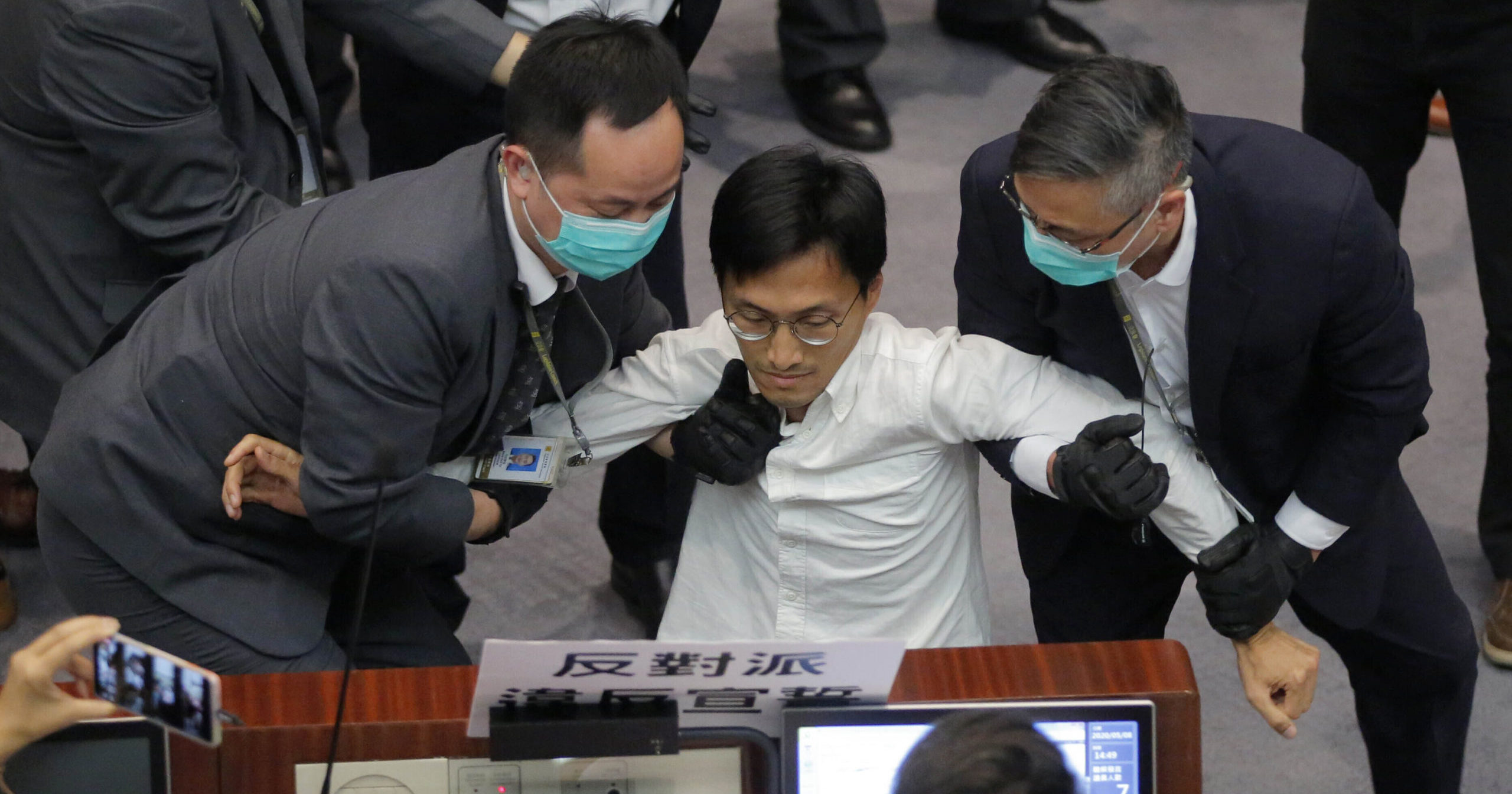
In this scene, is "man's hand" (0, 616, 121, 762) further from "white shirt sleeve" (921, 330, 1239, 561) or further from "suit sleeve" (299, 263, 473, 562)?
"white shirt sleeve" (921, 330, 1239, 561)

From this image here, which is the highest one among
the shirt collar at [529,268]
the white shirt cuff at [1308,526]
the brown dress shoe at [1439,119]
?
the shirt collar at [529,268]

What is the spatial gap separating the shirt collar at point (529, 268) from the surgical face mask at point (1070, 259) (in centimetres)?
50

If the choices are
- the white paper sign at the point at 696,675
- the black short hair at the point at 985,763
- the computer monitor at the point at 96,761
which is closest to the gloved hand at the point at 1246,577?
the white paper sign at the point at 696,675

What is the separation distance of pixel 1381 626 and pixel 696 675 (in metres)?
1.03

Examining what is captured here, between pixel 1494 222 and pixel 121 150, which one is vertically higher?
pixel 121 150

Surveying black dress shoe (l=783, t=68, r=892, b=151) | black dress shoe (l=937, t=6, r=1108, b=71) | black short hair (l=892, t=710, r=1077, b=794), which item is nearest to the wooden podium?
black short hair (l=892, t=710, r=1077, b=794)

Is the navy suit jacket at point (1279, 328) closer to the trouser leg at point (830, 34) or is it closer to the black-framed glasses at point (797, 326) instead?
the black-framed glasses at point (797, 326)

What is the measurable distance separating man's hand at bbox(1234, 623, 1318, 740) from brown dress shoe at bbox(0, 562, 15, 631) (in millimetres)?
2068

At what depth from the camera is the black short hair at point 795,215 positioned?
Answer: 5.75ft

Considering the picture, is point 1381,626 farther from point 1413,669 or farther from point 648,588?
point 648,588

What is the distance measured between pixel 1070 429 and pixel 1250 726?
3.41ft

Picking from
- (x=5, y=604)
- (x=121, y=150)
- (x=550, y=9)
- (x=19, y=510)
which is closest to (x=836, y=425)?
(x=121, y=150)

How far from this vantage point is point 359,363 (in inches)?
64.8

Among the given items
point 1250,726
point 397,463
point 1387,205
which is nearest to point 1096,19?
point 1387,205
